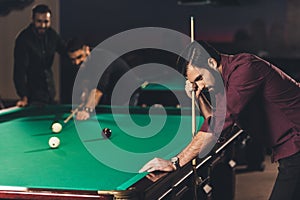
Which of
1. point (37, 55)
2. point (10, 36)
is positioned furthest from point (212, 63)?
point (10, 36)

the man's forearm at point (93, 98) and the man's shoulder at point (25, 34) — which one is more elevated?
the man's shoulder at point (25, 34)

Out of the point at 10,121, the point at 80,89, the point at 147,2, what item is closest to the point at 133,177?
the point at 10,121

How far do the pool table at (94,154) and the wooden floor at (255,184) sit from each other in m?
0.92

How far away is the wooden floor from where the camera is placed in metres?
4.62

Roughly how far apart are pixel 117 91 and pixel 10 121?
4.04 feet

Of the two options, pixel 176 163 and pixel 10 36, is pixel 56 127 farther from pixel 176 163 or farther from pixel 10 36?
pixel 10 36

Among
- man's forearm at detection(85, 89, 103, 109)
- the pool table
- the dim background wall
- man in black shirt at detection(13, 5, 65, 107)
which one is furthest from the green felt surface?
the dim background wall

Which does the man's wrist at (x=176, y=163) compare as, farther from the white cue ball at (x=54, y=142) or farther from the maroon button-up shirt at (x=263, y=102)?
the white cue ball at (x=54, y=142)

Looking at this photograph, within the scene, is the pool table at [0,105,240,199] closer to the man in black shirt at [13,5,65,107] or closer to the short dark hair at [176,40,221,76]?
the short dark hair at [176,40,221,76]

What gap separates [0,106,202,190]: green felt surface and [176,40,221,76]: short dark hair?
487 millimetres

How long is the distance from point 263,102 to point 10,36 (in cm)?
538

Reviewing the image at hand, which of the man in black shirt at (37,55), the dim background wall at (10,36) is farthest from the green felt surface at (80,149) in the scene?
the dim background wall at (10,36)

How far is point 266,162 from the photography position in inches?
232

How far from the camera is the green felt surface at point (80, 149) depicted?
8.17ft
